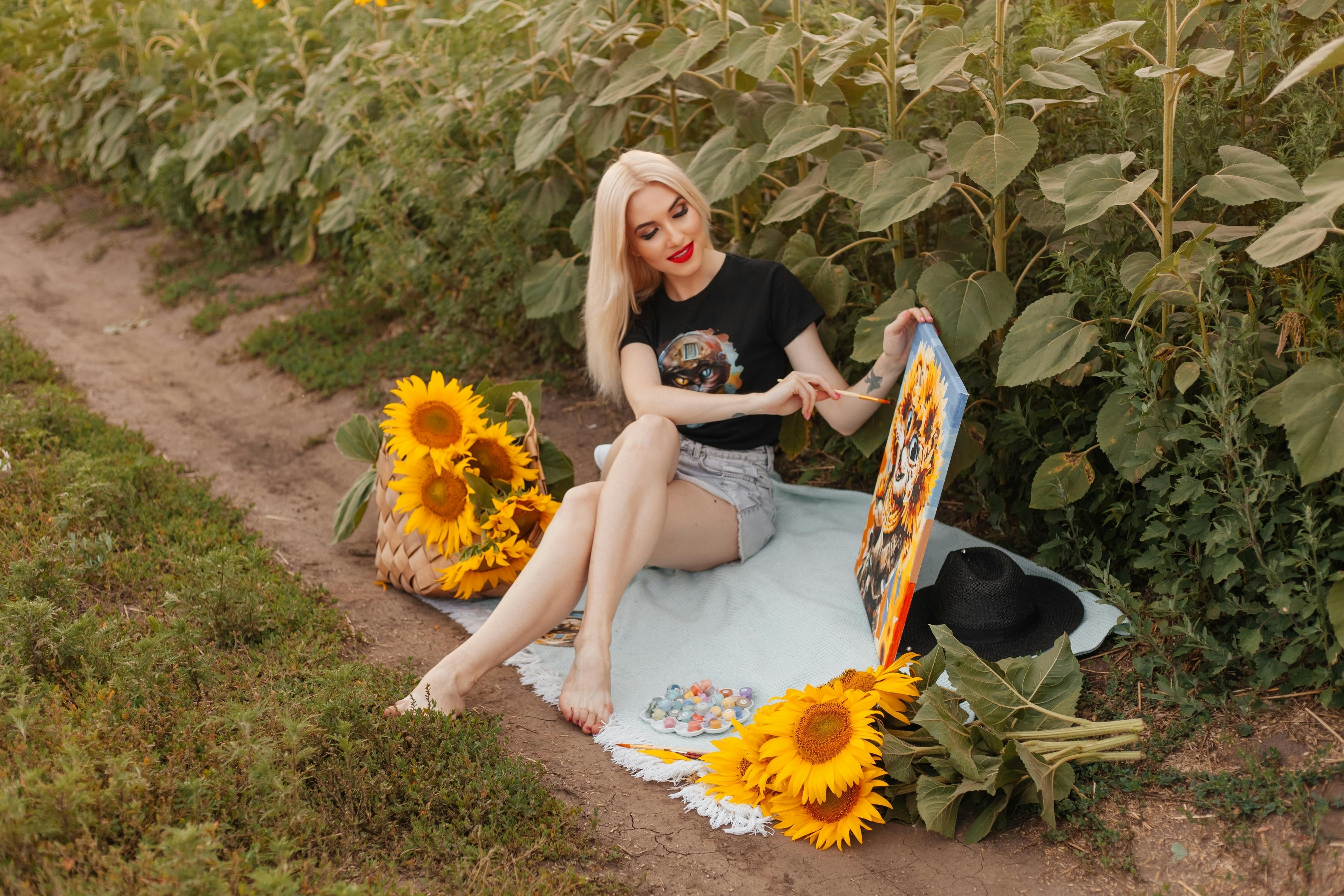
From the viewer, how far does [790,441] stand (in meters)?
3.37

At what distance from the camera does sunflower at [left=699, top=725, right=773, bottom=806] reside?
89.4 inches

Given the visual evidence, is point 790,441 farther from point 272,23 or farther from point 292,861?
point 272,23

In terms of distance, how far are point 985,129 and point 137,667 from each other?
2.50 m

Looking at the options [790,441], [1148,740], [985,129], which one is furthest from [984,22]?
[1148,740]

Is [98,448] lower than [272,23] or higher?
lower

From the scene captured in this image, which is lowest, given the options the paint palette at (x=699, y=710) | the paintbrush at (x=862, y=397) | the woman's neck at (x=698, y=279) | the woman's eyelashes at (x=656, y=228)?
the paint palette at (x=699, y=710)

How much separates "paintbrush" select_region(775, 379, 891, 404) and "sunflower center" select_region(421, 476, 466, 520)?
92 centimetres

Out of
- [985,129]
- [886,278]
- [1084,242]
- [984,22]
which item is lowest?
[886,278]

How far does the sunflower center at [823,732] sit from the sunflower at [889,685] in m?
0.08

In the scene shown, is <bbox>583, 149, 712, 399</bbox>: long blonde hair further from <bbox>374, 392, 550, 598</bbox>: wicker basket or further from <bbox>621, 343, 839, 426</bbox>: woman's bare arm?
<bbox>374, 392, 550, 598</bbox>: wicker basket

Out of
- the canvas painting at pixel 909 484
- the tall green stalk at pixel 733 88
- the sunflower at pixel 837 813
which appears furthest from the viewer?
the tall green stalk at pixel 733 88

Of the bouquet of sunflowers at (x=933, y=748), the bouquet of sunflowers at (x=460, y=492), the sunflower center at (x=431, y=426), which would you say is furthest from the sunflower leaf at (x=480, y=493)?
the bouquet of sunflowers at (x=933, y=748)

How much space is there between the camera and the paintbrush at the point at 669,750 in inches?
96.2

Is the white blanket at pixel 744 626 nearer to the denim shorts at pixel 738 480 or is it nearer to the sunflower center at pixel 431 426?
the denim shorts at pixel 738 480
